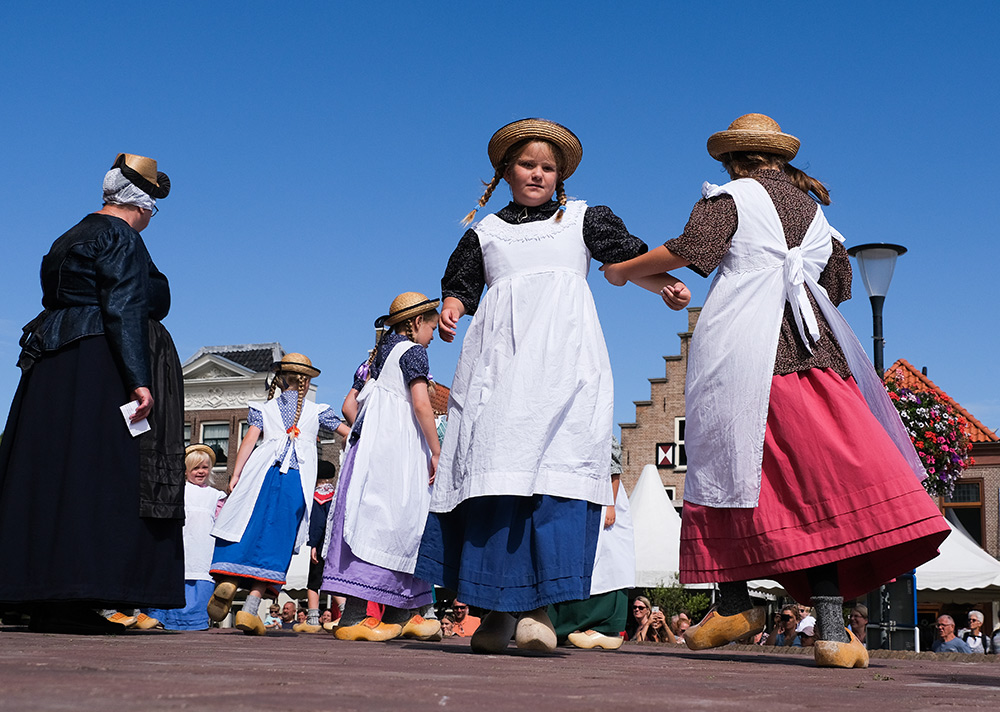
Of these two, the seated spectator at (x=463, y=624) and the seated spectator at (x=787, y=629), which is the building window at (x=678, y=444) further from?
the seated spectator at (x=787, y=629)

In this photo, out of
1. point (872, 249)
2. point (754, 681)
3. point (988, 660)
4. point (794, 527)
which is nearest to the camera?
point (754, 681)

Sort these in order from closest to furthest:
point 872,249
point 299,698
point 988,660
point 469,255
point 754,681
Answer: point 299,698
point 754,681
point 469,255
point 988,660
point 872,249

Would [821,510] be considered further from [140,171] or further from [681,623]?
[681,623]

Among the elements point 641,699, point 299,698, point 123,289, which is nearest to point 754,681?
point 641,699

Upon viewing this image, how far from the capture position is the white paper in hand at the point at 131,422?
4.98 metres

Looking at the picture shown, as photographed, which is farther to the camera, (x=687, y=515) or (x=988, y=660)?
(x=988, y=660)

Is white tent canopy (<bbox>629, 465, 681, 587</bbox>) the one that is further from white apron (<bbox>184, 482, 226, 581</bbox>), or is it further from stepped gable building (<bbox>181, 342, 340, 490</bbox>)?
stepped gable building (<bbox>181, 342, 340, 490</bbox>)

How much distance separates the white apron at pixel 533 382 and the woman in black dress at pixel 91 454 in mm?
1363

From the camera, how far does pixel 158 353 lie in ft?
17.5

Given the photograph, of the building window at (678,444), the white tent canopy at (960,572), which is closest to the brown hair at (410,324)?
the white tent canopy at (960,572)

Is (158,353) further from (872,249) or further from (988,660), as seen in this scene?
(872,249)

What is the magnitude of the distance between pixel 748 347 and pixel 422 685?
246cm

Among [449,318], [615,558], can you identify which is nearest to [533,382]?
[449,318]

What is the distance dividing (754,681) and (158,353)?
11.2 feet
